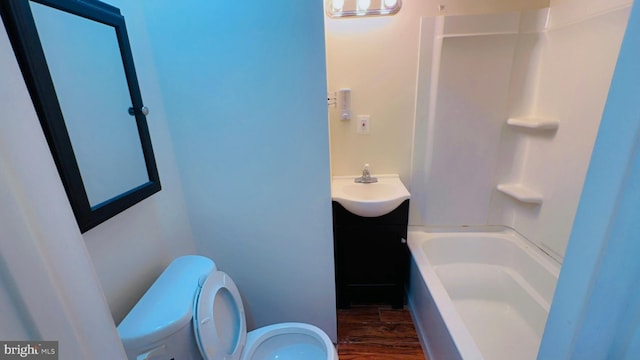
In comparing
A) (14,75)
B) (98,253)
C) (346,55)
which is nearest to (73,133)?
(98,253)

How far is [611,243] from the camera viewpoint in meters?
0.44

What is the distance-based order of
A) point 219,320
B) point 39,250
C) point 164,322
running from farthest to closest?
point 219,320, point 164,322, point 39,250

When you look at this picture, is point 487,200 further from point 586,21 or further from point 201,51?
point 201,51

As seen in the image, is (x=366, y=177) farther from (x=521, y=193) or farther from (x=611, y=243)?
(x=611, y=243)

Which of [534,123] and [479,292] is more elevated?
[534,123]

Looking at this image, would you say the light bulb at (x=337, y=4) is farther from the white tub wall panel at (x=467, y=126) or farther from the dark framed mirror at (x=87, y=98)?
the dark framed mirror at (x=87, y=98)

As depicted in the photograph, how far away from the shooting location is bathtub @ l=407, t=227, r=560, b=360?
A: 1.42 meters

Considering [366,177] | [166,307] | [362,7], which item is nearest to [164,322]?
[166,307]

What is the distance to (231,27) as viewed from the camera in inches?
45.7

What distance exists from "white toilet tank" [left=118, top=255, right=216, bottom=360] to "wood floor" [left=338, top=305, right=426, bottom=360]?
1.08 metres

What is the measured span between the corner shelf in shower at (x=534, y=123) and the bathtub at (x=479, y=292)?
0.80 metres

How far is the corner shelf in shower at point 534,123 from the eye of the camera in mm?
1564

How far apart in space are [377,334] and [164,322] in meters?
1.40

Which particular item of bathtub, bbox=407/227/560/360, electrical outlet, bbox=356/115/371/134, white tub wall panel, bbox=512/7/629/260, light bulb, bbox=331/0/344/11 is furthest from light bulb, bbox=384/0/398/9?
bathtub, bbox=407/227/560/360
